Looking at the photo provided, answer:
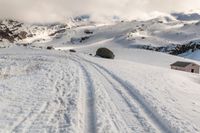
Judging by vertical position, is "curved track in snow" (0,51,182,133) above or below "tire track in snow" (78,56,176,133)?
above

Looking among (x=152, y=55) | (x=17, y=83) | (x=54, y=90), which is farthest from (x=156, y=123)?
(x=152, y=55)

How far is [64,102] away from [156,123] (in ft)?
21.3

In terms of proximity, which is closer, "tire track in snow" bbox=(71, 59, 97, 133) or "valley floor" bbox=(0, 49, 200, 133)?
"tire track in snow" bbox=(71, 59, 97, 133)

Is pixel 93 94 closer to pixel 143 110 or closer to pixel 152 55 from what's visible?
pixel 143 110

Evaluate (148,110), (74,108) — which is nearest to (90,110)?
(74,108)

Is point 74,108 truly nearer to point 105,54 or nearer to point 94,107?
point 94,107

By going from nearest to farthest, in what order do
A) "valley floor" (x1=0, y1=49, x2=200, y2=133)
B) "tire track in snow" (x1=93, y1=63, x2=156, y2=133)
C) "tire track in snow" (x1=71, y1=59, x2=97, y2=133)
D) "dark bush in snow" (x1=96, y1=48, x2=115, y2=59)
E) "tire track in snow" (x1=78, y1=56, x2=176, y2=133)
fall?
"tire track in snow" (x1=71, y1=59, x2=97, y2=133) < "tire track in snow" (x1=93, y1=63, x2=156, y2=133) < "valley floor" (x1=0, y1=49, x2=200, y2=133) < "tire track in snow" (x1=78, y1=56, x2=176, y2=133) < "dark bush in snow" (x1=96, y1=48, x2=115, y2=59)

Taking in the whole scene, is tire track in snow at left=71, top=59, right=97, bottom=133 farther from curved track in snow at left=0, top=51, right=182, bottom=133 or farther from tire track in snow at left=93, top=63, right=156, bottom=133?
tire track in snow at left=93, top=63, right=156, bottom=133

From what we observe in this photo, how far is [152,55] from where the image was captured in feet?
396

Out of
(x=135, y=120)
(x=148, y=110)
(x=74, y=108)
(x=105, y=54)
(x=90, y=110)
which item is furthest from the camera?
(x=105, y=54)

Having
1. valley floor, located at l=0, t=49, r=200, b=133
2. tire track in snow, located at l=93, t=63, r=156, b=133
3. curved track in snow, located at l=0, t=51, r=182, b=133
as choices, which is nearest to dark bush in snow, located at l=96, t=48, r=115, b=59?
valley floor, located at l=0, t=49, r=200, b=133

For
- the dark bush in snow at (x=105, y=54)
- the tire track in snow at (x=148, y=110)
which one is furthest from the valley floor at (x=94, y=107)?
the dark bush in snow at (x=105, y=54)

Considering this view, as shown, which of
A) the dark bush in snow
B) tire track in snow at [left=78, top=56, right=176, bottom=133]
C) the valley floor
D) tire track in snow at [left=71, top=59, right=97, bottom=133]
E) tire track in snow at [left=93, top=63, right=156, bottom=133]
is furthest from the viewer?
the dark bush in snow

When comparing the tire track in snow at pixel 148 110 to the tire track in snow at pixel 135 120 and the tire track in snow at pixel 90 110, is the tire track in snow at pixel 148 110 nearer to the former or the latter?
the tire track in snow at pixel 135 120
